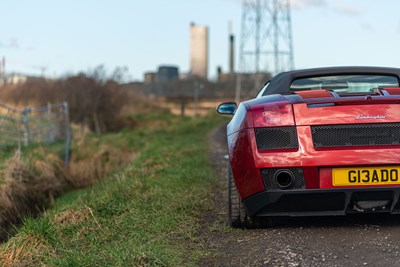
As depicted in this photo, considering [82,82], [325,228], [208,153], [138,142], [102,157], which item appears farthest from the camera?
[82,82]

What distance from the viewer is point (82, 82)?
105 feet

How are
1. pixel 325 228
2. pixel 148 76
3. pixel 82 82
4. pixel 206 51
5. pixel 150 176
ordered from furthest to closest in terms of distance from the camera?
1. pixel 206 51
2. pixel 148 76
3. pixel 82 82
4. pixel 150 176
5. pixel 325 228

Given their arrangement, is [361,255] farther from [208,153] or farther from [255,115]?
[208,153]

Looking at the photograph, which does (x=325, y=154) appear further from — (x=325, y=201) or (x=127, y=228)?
(x=127, y=228)

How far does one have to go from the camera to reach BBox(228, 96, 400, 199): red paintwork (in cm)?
386

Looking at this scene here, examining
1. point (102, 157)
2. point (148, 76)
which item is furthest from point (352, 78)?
point (148, 76)

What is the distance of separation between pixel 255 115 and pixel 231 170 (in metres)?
0.60

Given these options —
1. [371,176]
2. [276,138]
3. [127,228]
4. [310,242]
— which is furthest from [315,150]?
[127,228]

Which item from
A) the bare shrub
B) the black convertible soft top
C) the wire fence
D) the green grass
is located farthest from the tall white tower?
the black convertible soft top

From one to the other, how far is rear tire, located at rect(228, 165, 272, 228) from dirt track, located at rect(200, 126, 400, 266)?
2.3 inches

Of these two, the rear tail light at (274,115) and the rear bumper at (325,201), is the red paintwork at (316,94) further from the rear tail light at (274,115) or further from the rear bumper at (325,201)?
the rear bumper at (325,201)

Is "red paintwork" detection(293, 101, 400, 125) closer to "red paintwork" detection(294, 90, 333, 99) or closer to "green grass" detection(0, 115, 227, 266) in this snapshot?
"red paintwork" detection(294, 90, 333, 99)

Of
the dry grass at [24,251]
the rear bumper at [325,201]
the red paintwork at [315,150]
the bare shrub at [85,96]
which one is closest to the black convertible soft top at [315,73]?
the red paintwork at [315,150]

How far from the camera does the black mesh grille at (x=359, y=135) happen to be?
3916 mm
